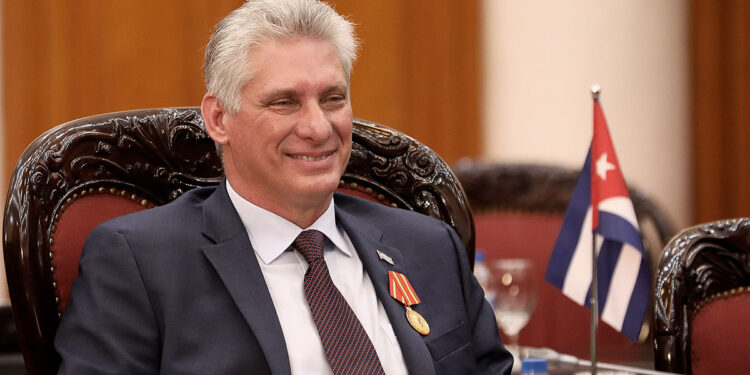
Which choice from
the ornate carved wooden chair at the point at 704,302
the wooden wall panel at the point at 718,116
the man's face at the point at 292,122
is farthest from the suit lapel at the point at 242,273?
the wooden wall panel at the point at 718,116

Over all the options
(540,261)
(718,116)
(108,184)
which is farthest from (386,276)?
(718,116)

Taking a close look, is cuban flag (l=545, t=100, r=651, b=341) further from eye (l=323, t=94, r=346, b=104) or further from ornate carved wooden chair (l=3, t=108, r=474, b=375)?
eye (l=323, t=94, r=346, b=104)

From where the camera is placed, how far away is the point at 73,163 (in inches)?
73.3

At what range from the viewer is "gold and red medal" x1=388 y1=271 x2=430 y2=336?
6.28 ft

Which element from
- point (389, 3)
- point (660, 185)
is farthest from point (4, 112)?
point (660, 185)

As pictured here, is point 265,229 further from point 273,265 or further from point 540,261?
point 540,261

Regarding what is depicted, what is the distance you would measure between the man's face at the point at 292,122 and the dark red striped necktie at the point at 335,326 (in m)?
0.14

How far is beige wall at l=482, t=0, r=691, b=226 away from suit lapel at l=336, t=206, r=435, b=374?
3150 millimetres

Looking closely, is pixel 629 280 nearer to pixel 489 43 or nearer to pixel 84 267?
pixel 84 267

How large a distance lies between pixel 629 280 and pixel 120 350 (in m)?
1.24

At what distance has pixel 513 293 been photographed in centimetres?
262

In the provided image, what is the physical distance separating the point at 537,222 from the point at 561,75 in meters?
1.63

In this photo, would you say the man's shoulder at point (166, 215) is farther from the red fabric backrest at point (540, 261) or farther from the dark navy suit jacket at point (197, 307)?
the red fabric backrest at point (540, 261)

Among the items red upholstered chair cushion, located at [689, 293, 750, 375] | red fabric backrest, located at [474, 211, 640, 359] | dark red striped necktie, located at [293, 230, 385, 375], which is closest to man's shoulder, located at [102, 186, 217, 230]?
dark red striped necktie, located at [293, 230, 385, 375]
